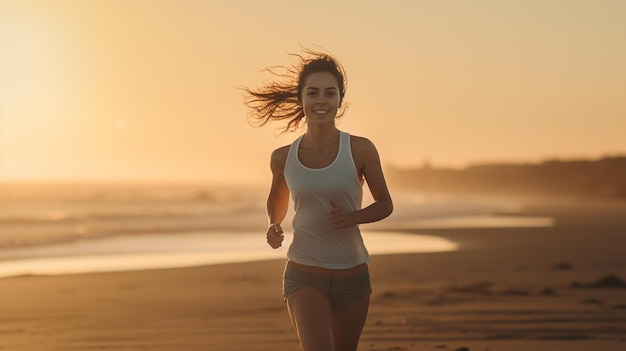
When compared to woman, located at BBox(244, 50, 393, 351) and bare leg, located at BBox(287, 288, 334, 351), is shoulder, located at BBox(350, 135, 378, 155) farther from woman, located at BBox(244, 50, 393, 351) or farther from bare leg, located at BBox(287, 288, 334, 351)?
bare leg, located at BBox(287, 288, 334, 351)

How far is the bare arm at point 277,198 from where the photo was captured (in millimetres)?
5273

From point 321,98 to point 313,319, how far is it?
3.83 feet

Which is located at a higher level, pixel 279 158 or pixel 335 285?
pixel 279 158

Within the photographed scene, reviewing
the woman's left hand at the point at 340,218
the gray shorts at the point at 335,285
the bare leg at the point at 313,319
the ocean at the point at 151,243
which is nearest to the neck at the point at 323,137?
the woman's left hand at the point at 340,218

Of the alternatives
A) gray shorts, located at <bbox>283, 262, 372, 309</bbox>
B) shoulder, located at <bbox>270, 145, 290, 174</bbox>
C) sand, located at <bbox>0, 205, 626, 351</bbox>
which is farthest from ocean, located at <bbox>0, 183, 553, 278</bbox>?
gray shorts, located at <bbox>283, 262, 372, 309</bbox>

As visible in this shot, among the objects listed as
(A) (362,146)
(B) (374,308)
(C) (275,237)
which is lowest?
(B) (374,308)

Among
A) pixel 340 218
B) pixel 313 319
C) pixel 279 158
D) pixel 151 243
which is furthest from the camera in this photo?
pixel 151 243

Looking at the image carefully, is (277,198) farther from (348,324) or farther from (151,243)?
(151,243)

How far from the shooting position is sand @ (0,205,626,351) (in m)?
9.35

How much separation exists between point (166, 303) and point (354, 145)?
8.34 meters

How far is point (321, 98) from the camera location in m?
5.26

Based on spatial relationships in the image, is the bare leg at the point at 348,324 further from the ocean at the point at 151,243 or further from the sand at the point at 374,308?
the ocean at the point at 151,243

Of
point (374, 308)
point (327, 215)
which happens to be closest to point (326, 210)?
point (327, 215)

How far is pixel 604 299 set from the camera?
1197 centimetres
